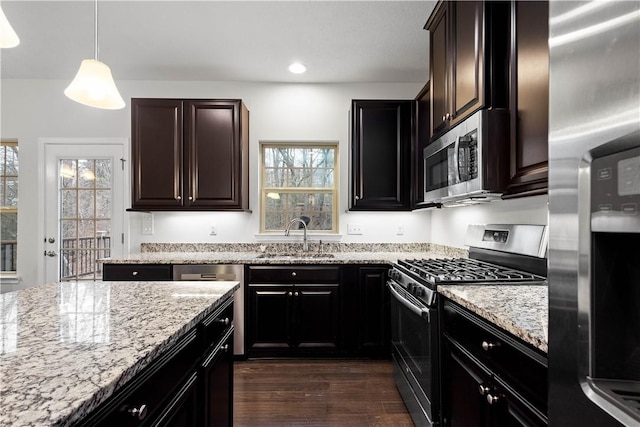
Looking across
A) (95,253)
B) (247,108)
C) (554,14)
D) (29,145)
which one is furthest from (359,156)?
(29,145)

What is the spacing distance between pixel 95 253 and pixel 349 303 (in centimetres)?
275

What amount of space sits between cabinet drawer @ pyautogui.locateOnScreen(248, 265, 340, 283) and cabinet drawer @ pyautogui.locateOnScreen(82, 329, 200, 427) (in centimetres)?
168

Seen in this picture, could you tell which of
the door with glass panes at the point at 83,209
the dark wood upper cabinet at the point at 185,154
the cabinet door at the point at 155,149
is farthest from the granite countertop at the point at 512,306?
the door with glass panes at the point at 83,209

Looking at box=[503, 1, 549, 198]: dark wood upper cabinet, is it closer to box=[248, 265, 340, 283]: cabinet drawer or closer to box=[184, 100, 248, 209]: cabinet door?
box=[248, 265, 340, 283]: cabinet drawer

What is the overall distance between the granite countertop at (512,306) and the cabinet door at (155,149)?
2.60 metres

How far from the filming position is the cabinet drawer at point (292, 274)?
9.39 feet

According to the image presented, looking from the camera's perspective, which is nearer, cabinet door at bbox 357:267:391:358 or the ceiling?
the ceiling

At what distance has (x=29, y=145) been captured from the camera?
3.51m

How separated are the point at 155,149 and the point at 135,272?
114cm

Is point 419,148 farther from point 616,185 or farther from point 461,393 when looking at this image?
point 616,185

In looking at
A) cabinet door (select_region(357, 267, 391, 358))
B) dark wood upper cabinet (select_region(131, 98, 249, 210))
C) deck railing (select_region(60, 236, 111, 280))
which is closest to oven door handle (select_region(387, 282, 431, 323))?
cabinet door (select_region(357, 267, 391, 358))

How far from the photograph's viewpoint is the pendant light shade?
1.74m

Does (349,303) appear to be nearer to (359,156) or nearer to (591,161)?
(359,156)

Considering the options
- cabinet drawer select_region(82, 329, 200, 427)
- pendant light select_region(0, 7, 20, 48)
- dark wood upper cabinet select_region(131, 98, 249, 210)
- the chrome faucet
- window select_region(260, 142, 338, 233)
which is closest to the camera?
cabinet drawer select_region(82, 329, 200, 427)
